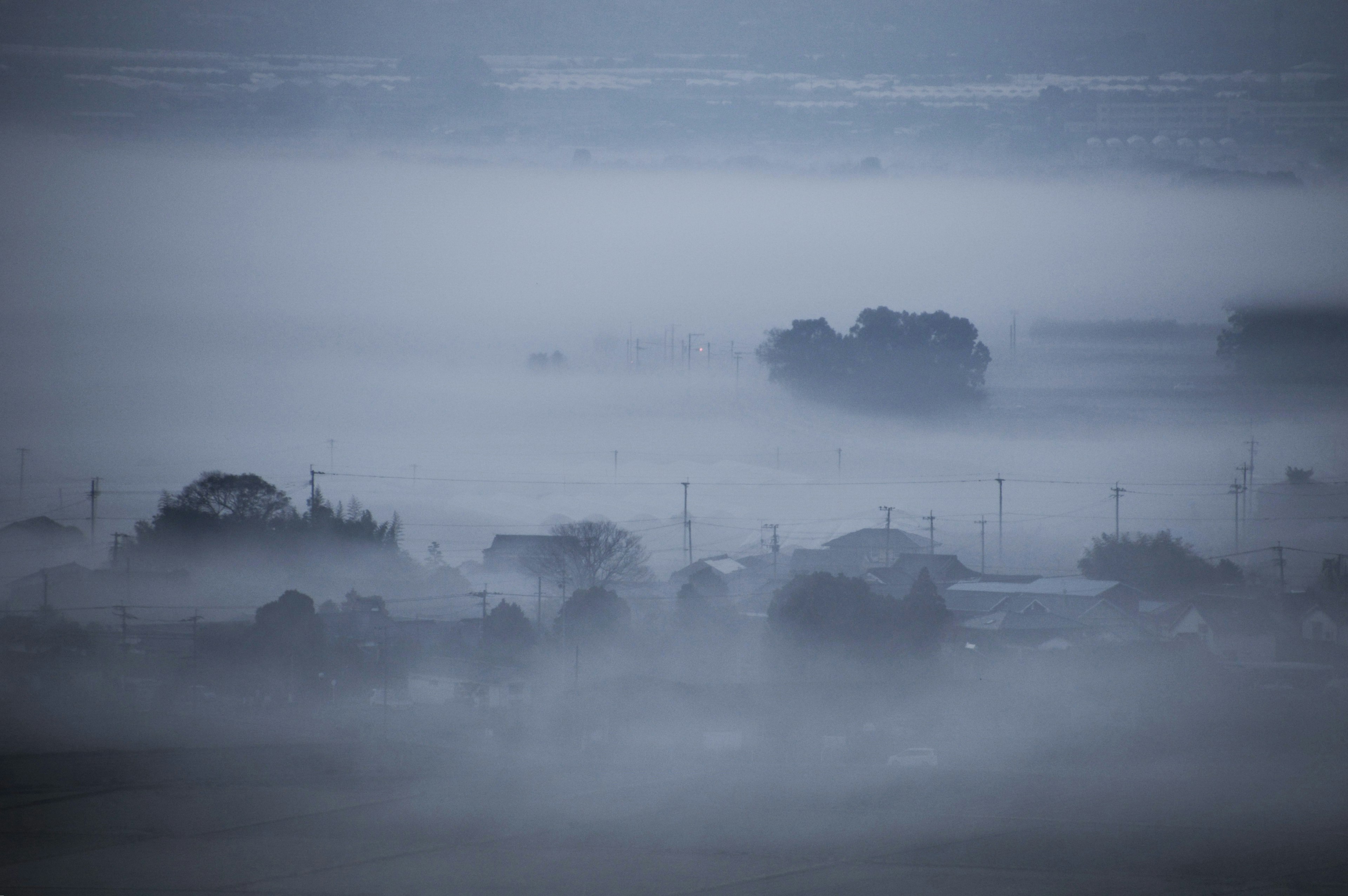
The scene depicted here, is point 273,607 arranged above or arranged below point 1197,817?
above

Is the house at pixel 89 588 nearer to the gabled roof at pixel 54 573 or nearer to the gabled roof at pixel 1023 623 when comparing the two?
the gabled roof at pixel 54 573

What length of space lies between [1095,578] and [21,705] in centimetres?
956

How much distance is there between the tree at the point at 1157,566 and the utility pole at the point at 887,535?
6.38 feet

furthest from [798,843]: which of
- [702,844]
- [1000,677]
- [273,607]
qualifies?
[273,607]

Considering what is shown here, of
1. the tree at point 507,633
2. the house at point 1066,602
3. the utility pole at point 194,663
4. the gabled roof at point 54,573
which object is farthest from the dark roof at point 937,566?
the gabled roof at point 54,573

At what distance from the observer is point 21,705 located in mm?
9539

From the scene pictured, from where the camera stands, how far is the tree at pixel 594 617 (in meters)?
10.4

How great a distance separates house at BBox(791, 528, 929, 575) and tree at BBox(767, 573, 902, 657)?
212 cm

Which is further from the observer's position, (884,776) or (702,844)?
(884,776)

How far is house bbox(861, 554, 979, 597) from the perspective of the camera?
11.8 meters

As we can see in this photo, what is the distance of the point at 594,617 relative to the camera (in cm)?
1049

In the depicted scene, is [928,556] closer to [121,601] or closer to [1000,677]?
[1000,677]

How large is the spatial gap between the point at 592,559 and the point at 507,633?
71.4 inches

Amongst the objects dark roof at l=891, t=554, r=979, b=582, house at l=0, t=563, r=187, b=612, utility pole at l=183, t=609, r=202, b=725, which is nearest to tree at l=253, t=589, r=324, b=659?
utility pole at l=183, t=609, r=202, b=725
